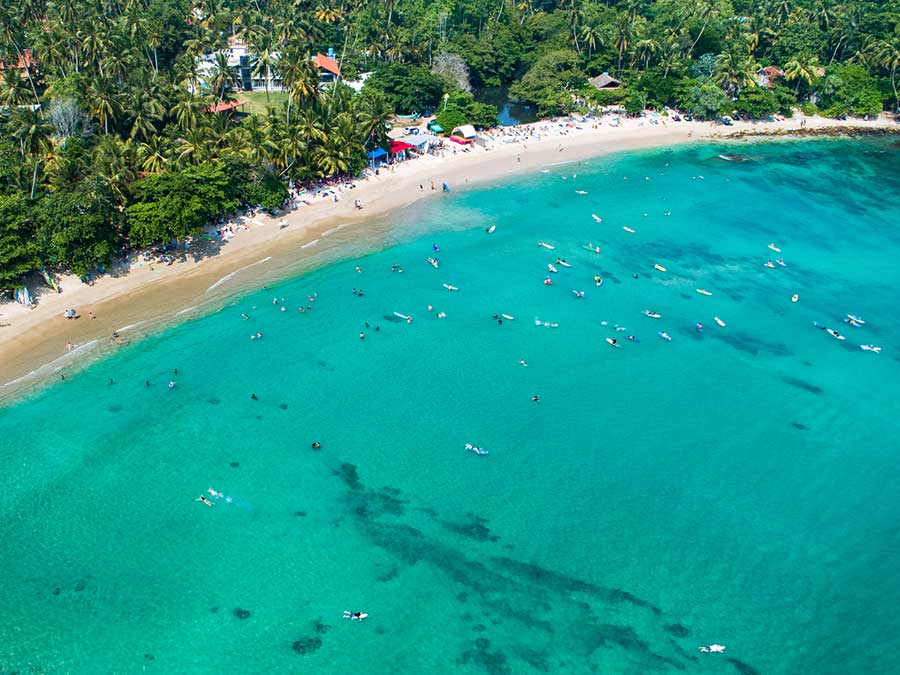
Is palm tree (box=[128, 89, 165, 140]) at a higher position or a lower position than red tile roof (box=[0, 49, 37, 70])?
lower

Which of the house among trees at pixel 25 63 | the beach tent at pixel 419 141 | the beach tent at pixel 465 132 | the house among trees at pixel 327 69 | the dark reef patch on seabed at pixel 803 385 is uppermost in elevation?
the house among trees at pixel 25 63

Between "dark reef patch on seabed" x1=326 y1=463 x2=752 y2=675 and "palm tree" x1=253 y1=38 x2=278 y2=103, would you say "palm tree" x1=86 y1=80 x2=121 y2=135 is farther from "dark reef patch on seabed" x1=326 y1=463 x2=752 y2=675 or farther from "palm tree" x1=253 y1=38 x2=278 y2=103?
"dark reef patch on seabed" x1=326 y1=463 x2=752 y2=675

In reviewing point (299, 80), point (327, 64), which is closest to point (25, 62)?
point (299, 80)

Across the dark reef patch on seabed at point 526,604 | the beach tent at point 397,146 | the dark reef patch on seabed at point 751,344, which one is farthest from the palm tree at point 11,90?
the dark reef patch on seabed at point 751,344

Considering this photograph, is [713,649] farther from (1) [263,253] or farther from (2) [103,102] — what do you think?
(2) [103,102]

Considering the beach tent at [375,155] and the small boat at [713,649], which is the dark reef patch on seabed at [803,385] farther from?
the beach tent at [375,155]

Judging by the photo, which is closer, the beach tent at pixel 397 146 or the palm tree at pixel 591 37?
the beach tent at pixel 397 146

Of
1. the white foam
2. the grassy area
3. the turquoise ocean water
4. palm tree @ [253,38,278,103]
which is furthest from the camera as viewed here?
the grassy area

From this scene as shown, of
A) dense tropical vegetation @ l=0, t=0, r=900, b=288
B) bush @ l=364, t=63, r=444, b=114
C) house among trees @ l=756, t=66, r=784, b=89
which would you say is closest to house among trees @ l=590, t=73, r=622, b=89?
dense tropical vegetation @ l=0, t=0, r=900, b=288
